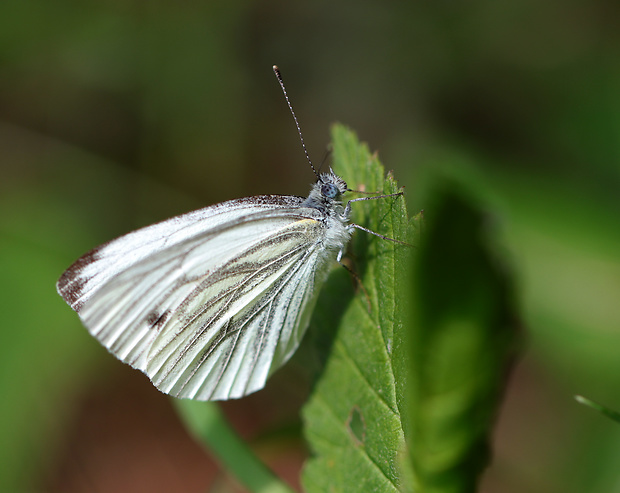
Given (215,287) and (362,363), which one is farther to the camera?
(215,287)

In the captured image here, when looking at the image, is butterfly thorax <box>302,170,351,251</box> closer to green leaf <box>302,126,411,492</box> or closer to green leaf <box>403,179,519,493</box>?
green leaf <box>302,126,411,492</box>

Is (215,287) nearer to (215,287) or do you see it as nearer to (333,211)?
(215,287)

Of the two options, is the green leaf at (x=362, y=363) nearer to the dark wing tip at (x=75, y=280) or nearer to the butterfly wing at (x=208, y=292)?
the butterfly wing at (x=208, y=292)

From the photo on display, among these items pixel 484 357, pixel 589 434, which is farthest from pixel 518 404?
pixel 484 357

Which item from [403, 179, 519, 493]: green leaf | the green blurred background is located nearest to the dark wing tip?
[403, 179, 519, 493]: green leaf

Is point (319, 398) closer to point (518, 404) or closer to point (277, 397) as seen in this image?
point (277, 397)

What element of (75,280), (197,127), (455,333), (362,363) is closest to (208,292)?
(75,280)
